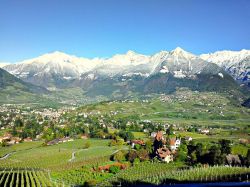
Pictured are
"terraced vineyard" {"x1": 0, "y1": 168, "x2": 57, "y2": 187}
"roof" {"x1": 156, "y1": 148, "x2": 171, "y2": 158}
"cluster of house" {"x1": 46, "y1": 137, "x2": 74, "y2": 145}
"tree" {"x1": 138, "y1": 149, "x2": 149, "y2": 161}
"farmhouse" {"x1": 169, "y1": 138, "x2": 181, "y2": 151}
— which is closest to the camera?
"terraced vineyard" {"x1": 0, "y1": 168, "x2": 57, "y2": 187}

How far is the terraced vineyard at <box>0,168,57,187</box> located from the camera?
73.4m

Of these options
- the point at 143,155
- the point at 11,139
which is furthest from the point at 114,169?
the point at 11,139

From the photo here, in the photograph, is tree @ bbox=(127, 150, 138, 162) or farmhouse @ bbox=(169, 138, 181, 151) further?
farmhouse @ bbox=(169, 138, 181, 151)

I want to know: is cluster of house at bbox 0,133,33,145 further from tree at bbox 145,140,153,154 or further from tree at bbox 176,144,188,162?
tree at bbox 176,144,188,162

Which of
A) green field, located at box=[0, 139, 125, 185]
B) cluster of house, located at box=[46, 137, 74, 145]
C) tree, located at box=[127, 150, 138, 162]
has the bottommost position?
green field, located at box=[0, 139, 125, 185]

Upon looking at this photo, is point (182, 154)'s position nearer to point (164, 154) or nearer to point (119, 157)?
point (164, 154)

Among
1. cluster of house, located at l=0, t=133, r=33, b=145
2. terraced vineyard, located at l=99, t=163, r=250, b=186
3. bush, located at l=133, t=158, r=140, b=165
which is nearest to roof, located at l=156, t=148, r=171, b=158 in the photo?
bush, located at l=133, t=158, r=140, b=165

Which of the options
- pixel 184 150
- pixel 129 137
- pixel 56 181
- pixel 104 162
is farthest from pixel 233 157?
pixel 129 137

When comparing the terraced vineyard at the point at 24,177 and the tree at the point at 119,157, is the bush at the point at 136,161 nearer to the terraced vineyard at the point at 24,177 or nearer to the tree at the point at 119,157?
the tree at the point at 119,157

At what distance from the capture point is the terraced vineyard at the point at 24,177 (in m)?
73.4

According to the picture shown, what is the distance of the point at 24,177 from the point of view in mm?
80438

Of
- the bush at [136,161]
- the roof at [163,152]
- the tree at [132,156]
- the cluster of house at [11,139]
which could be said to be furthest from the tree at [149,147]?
the cluster of house at [11,139]

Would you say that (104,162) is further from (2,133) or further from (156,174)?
(2,133)

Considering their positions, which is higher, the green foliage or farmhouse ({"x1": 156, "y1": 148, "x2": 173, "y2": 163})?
farmhouse ({"x1": 156, "y1": 148, "x2": 173, "y2": 163})
